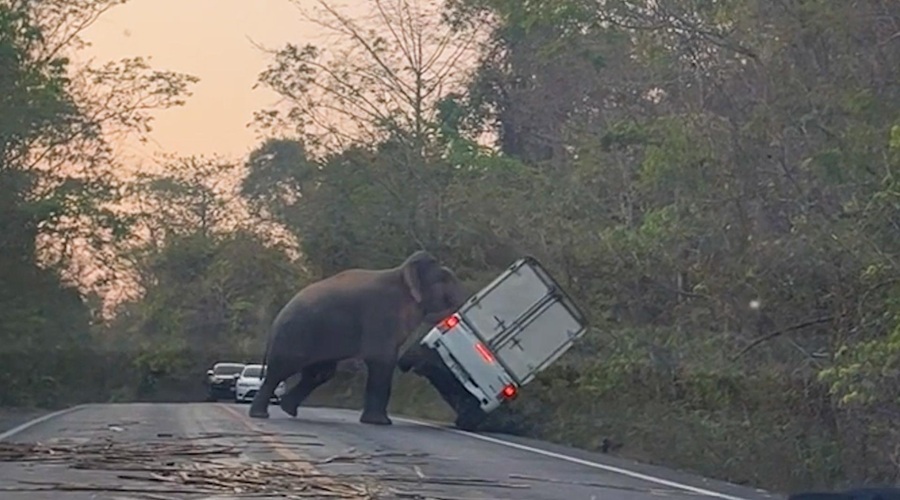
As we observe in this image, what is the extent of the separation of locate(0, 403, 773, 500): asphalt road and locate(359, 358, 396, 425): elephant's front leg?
1326mm

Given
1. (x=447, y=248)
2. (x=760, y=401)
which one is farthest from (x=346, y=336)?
(x=760, y=401)

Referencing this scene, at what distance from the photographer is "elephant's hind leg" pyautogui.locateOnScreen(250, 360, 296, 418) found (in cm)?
2973

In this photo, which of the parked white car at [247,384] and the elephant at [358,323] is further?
the parked white car at [247,384]

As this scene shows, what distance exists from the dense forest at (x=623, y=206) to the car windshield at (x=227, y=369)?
2.94 metres

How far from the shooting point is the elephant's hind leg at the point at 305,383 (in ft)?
102

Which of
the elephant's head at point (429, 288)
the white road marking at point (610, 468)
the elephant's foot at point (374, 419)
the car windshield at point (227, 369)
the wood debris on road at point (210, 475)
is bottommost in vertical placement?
the white road marking at point (610, 468)

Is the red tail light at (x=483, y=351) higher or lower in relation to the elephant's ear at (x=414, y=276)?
lower

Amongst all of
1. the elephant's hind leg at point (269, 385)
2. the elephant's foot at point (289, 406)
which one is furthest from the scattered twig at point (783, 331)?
the elephant's foot at point (289, 406)

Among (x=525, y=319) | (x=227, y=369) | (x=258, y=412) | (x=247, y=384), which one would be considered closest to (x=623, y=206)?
(x=525, y=319)

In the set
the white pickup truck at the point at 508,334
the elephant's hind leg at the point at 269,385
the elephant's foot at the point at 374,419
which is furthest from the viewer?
the elephant's hind leg at the point at 269,385

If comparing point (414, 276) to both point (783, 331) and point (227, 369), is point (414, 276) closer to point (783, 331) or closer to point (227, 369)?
point (783, 331)

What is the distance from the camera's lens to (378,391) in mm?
28688

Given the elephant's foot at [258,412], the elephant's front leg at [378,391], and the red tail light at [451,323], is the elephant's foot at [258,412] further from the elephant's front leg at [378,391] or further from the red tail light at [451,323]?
the red tail light at [451,323]

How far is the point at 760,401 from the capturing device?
797 inches
